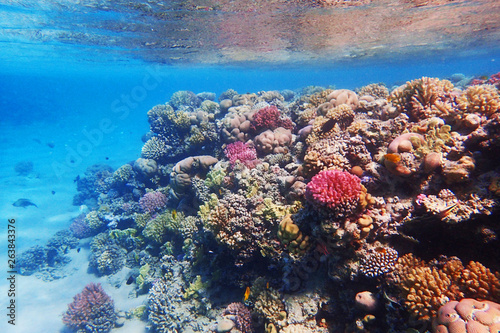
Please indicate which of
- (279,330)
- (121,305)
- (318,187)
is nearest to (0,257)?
(121,305)

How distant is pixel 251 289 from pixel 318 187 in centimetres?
332

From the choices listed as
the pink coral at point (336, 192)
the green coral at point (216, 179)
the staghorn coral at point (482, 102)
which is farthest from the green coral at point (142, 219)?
the staghorn coral at point (482, 102)

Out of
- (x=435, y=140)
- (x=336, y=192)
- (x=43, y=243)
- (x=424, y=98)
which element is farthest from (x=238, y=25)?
(x=43, y=243)

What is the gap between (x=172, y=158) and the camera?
12000 millimetres

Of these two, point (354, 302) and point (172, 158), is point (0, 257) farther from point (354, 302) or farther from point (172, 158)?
point (354, 302)

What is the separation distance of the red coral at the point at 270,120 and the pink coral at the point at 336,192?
4.78 metres

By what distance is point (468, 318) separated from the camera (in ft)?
8.50

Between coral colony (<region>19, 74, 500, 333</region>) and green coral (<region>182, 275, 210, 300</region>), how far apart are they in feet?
0.17

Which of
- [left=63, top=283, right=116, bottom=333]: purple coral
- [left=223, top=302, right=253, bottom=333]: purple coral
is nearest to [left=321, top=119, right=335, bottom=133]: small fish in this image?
[left=223, top=302, right=253, bottom=333]: purple coral

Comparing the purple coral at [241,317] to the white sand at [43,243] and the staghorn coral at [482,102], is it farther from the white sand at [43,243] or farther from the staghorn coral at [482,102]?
the staghorn coral at [482,102]

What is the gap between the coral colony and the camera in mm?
3539

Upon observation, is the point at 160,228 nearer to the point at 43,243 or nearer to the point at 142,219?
the point at 142,219

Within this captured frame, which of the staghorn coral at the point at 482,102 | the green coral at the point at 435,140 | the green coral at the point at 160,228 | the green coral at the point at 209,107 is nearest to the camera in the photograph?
the green coral at the point at 435,140

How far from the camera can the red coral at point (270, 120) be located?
8.50 meters
